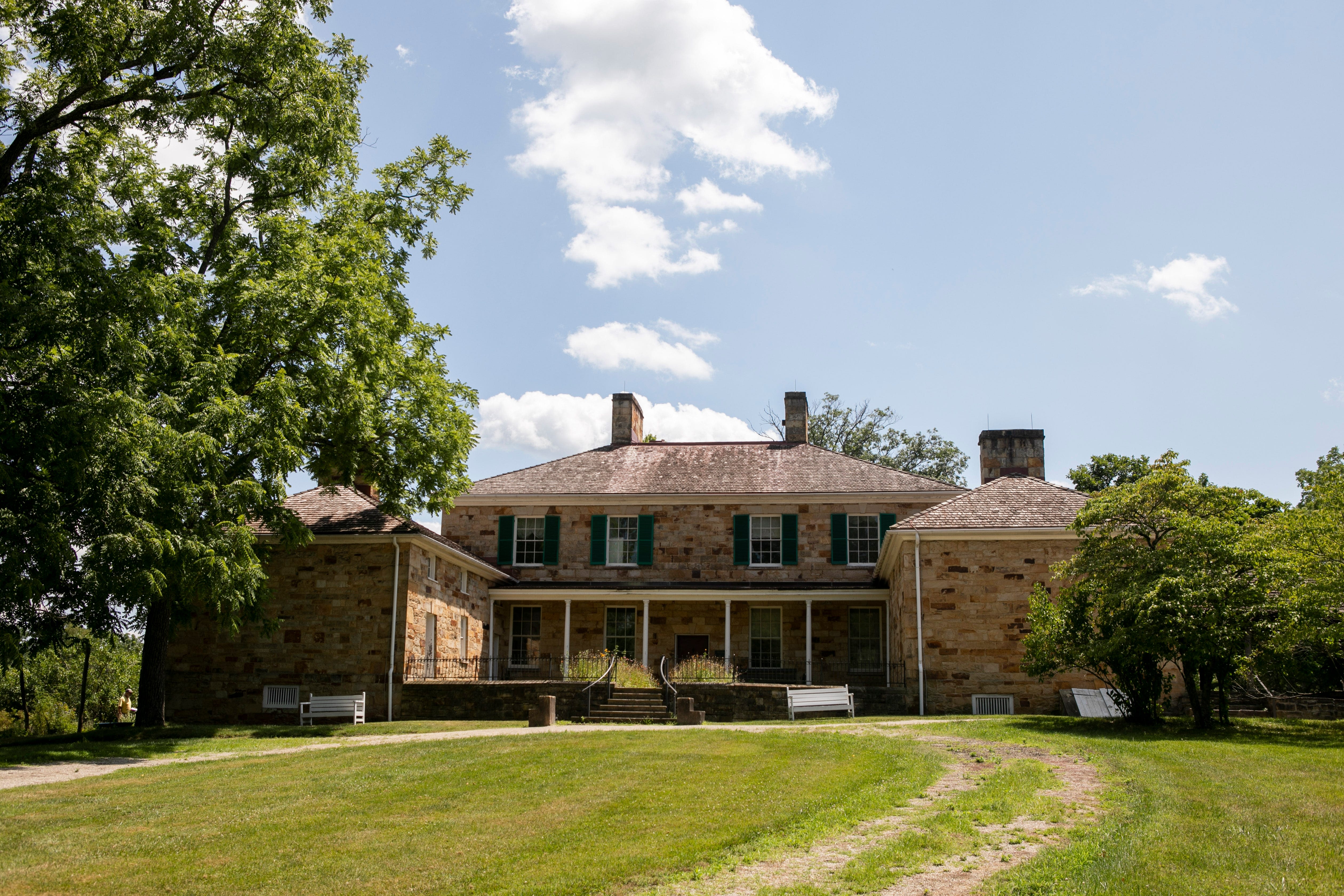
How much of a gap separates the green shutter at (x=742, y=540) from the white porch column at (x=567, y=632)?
463cm

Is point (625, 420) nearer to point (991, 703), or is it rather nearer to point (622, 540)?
point (622, 540)

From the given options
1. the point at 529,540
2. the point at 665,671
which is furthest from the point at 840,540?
the point at 529,540

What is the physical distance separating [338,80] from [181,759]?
10.5 meters

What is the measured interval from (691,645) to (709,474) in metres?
4.83

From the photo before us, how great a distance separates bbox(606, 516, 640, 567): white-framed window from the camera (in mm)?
26578

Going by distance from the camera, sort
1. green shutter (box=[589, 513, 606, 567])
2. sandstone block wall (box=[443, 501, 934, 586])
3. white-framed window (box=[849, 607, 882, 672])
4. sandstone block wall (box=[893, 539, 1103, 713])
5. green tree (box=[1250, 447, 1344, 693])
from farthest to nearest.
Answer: green shutter (box=[589, 513, 606, 567]) < sandstone block wall (box=[443, 501, 934, 586]) < white-framed window (box=[849, 607, 882, 672]) < sandstone block wall (box=[893, 539, 1103, 713]) < green tree (box=[1250, 447, 1344, 693])

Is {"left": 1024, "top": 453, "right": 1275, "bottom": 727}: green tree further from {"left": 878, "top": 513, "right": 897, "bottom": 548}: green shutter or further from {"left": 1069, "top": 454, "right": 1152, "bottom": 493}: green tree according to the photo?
{"left": 1069, "top": 454, "right": 1152, "bottom": 493}: green tree

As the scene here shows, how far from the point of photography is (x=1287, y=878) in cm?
579

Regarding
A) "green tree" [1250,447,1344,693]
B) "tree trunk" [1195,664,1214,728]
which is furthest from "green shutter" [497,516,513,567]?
"green tree" [1250,447,1344,693]

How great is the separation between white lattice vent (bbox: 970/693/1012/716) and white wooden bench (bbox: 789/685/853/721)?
2.38 meters

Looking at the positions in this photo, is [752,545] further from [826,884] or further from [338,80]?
[826,884]

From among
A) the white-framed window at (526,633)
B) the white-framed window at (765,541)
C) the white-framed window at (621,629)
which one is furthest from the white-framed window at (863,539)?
the white-framed window at (526,633)

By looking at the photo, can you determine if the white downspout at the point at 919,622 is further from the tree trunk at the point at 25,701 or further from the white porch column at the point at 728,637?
the tree trunk at the point at 25,701

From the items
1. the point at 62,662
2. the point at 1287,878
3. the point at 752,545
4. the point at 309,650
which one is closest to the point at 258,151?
the point at 309,650
